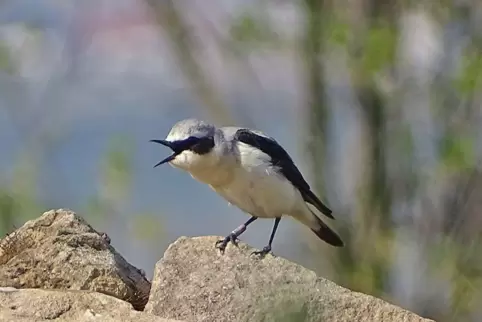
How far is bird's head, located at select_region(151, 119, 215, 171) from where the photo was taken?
288 centimetres

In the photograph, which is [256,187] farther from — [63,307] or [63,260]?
[63,307]

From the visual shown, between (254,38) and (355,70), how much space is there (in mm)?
570

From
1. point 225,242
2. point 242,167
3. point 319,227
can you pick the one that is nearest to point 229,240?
point 225,242

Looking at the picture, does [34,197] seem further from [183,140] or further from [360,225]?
[183,140]

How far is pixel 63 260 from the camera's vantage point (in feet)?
7.79

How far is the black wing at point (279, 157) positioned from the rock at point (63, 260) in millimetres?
801

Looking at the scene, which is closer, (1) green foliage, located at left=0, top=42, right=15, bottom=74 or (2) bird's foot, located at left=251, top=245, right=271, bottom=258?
(2) bird's foot, located at left=251, top=245, right=271, bottom=258

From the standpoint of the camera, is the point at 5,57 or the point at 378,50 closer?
the point at 378,50

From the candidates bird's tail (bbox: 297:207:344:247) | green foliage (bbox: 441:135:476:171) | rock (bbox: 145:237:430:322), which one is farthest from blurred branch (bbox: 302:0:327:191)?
rock (bbox: 145:237:430:322)

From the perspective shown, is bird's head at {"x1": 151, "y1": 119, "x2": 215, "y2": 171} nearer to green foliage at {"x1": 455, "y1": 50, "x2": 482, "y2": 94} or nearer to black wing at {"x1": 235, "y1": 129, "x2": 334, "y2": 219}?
black wing at {"x1": 235, "y1": 129, "x2": 334, "y2": 219}

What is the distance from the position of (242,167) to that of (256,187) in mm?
87

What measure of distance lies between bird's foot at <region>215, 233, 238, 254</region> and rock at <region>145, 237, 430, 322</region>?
18 mm

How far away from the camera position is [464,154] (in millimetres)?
4496

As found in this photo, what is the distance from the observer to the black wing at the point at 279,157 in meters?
3.16
